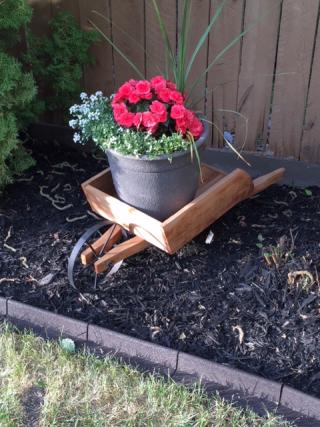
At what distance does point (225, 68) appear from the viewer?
3244 millimetres

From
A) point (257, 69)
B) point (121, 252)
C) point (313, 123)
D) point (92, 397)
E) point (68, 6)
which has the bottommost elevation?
point (92, 397)

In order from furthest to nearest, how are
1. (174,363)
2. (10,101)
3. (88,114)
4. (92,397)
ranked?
(10,101)
(88,114)
(174,363)
(92,397)

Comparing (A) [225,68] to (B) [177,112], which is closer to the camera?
(B) [177,112]

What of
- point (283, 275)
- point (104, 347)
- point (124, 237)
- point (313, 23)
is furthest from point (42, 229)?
point (313, 23)

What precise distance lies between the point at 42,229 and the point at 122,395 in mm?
1191

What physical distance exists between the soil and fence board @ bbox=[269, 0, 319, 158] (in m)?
0.32

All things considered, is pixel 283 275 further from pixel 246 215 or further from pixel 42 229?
pixel 42 229

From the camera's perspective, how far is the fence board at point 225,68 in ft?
10.1

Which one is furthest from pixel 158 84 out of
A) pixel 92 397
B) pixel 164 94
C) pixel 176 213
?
pixel 92 397

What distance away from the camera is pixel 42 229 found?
312 cm

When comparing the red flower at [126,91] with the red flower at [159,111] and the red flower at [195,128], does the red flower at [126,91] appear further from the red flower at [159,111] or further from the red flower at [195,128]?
the red flower at [195,128]

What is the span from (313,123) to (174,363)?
5.56ft

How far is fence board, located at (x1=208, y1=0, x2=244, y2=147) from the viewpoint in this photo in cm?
306

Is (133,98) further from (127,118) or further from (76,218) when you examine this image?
(76,218)
